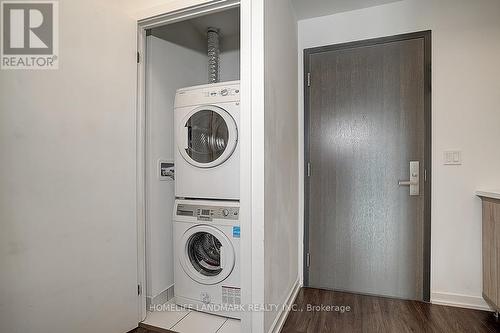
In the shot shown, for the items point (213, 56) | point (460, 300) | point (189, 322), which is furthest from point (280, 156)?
point (460, 300)

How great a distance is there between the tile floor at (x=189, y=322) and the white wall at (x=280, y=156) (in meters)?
0.38

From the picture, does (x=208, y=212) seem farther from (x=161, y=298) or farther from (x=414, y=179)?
(x=414, y=179)

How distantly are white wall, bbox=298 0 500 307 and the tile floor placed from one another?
63.9 inches

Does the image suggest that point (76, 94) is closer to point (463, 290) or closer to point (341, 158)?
point (341, 158)

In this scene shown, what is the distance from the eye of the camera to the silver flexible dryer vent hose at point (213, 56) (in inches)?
89.8

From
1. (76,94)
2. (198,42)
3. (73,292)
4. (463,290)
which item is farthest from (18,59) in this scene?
(463,290)

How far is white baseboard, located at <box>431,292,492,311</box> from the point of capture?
1900 mm

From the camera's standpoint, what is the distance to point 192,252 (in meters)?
1.99

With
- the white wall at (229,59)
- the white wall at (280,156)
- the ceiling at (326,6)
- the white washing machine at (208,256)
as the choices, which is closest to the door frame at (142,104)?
the white washing machine at (208,256)

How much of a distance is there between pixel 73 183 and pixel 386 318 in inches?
86.0

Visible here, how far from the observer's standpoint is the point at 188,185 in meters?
1.96

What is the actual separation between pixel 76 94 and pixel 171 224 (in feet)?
4.00

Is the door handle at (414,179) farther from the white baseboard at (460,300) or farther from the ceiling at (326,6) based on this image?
the ceiling at (326,6)

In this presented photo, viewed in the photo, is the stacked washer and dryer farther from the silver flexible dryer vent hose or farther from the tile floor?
the silver flexible dryer vent hose
